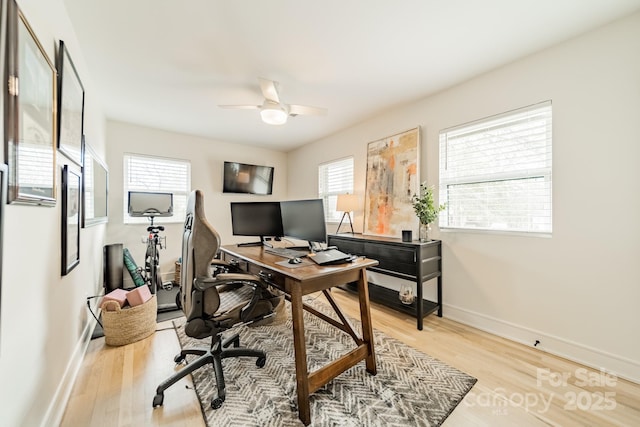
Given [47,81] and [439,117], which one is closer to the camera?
[47,81]

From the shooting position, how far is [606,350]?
183 cm

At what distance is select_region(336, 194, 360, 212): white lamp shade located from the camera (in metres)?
3.48

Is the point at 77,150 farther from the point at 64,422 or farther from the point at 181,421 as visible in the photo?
the point at 181,421

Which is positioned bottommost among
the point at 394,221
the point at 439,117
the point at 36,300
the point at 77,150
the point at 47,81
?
the point at 36,300

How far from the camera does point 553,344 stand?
206 cm

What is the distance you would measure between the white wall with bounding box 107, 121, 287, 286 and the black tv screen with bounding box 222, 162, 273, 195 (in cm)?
15

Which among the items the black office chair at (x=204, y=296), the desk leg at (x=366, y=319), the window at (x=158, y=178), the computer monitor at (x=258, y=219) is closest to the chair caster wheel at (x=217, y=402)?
the black office chair at (x=204, y=296)

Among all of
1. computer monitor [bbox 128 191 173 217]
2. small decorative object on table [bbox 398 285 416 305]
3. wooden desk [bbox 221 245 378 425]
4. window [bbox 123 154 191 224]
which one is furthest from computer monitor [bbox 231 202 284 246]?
window [bbox 123 154 191 224]

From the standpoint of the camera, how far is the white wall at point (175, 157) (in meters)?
3.70

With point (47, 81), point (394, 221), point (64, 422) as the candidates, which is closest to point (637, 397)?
point (394, 221)

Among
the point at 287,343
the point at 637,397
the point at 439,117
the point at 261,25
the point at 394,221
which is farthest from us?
the point at 394,221

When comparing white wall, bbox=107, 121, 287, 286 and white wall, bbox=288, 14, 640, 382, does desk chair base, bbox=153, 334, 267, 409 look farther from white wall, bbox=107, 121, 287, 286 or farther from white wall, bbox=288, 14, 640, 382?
white wall, bbox=288, 14, 640, 382

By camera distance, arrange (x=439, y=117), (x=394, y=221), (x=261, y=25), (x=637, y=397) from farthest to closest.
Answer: (x=394, y=221) < (x=439, y=117) < (x=261, y=25) < (x=637, y=397)

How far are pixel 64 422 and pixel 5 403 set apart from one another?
2.28 feet
